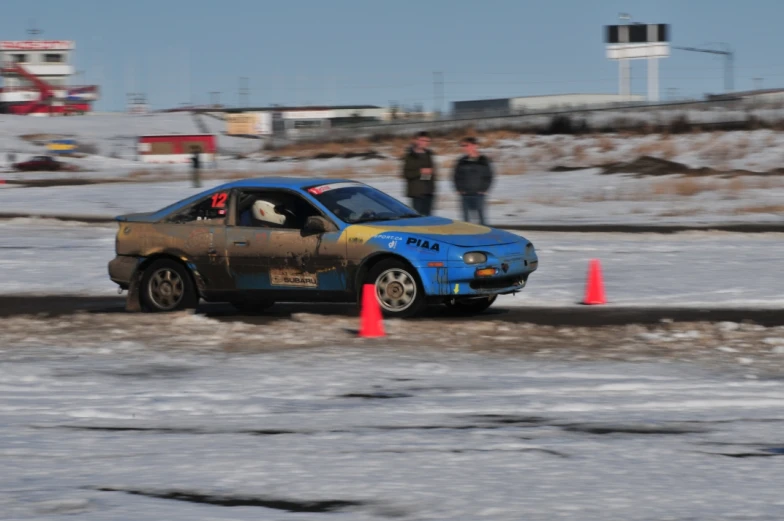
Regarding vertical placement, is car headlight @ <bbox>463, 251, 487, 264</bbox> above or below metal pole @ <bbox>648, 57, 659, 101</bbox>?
below

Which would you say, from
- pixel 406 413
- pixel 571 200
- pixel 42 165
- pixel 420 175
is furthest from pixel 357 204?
pixel 42 165

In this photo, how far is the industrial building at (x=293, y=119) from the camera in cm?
11306

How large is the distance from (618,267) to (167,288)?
6620mm

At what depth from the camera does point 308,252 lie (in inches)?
466

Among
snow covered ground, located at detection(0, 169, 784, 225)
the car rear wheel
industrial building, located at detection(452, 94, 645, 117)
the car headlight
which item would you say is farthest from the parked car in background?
the car headlight

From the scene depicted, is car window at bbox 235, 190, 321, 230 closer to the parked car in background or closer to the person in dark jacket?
the person in dark jacket

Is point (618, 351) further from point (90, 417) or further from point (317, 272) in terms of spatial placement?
point (90, 417)

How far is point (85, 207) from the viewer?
3316 cm

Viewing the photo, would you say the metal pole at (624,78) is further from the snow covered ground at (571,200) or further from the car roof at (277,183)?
the car roof at (277,183)

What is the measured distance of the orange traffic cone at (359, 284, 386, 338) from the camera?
10695 mm

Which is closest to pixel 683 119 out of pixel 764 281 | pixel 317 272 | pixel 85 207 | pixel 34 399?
pixel 85 207

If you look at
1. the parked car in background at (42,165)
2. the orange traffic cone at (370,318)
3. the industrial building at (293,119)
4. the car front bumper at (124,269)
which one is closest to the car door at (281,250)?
the orange traffic cone at (370,318)

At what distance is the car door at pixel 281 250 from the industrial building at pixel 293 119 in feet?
271

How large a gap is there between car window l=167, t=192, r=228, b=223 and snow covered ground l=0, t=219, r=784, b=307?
3.11 m
